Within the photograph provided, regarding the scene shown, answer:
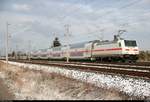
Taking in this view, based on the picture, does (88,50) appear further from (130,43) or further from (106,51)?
(130,43)

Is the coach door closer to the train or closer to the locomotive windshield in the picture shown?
the train

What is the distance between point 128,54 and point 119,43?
192cm

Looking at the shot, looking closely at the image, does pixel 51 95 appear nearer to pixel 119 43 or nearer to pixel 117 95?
pixel 117 95

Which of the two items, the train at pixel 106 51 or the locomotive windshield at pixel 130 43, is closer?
the train at pixel 106 51

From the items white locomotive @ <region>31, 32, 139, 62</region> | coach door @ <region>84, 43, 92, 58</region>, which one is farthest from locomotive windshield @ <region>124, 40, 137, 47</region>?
coach door @ <region>84, 43, 92, 58</region>

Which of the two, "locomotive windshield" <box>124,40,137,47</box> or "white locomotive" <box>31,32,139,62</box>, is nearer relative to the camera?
"white locomotive" <box>31,32,139,62</box>

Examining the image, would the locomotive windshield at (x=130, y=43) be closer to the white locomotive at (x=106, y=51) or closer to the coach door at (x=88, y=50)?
the white locomotive at (x=106, y=51)

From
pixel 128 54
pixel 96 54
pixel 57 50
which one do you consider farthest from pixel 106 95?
pixel 57 50

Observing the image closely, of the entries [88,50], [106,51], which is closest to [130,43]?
[106,51]

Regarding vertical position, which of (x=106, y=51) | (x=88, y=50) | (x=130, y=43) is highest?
(x=130, y=43)

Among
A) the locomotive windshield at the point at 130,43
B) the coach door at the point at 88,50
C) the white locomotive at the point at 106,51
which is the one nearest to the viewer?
the white locomotive at the point at 106,51

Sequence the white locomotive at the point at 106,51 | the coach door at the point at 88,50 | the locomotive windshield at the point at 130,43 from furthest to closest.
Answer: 1. the coach door at the point at 88,50
2. the locomotive windshield at the point at 130,43
3. the white locomotive at the point at 106,51

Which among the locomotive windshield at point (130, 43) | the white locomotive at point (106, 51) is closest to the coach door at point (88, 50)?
the white locomotive at point (106, 51)

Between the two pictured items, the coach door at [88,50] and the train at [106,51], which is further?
the coach door at [88,50]
